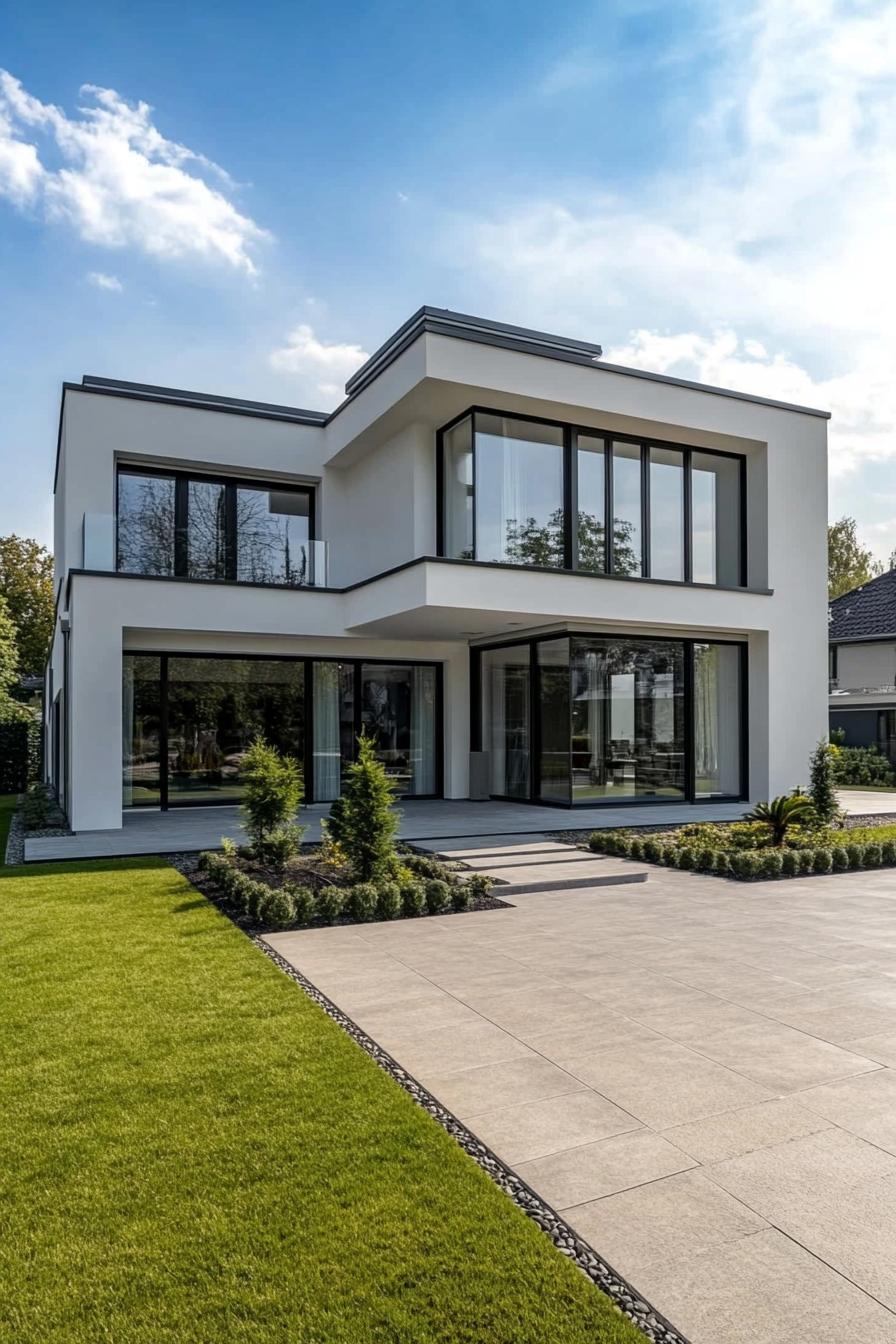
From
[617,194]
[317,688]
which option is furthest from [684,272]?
[317,688]

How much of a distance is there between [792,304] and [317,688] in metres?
10.0

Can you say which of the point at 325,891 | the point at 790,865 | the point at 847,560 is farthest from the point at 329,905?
the point at 847,560

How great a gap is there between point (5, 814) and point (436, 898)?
1231cm

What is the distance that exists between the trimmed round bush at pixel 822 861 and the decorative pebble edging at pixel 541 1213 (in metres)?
7.11

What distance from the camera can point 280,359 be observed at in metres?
14.4

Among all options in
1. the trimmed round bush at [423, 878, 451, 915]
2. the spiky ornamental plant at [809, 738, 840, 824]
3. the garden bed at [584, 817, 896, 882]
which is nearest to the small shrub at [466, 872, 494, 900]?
the trimmed round bush at [423, 878, 451, 915]

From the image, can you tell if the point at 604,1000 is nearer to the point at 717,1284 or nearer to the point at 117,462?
the point at 717,1284

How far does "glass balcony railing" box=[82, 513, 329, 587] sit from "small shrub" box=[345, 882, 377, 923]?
328 inches

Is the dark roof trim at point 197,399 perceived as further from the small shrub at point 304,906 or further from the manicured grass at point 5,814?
the small shrub at point 304,906

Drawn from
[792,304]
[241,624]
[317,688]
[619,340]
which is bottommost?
[317,688]

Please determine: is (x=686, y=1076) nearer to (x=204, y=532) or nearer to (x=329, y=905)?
(x=329, y=905)

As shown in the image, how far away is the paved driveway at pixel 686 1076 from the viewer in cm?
269

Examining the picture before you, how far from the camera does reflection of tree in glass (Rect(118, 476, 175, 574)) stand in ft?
49.7

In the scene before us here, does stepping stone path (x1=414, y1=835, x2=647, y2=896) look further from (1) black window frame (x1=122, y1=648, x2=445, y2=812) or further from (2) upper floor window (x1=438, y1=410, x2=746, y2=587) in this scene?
(1) black window frame (x1=122, y1=648, x2=445, y2=812)
